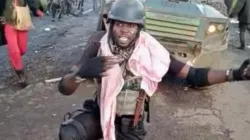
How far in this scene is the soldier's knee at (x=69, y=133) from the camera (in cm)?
326

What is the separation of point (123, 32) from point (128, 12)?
14 cm

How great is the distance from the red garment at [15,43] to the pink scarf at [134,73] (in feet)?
11.6

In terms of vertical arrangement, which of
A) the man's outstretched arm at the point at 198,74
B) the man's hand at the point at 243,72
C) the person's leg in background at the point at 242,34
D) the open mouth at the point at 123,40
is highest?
the open mouth at the point at 123,40

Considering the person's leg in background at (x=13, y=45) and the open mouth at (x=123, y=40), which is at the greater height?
the open mouth at (x=123, y=40)

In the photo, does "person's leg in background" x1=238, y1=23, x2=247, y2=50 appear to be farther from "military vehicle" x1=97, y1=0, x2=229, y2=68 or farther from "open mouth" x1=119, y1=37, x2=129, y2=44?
"open mouth" x1=119, y1=37, x2=129, y2=44

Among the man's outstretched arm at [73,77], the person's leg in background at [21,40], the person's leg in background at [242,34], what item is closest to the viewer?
the man's outstretched arm at [73,77]

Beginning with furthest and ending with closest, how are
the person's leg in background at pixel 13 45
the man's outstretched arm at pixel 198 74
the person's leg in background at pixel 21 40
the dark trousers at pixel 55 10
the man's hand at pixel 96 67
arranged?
the dark trousers at pixel 55 10 < the person's leg in background at pixel 21 40 < the person's leg in background at pixel 13 45 < the man's outstretched arm at pixel 198 74 < the man's hand at pixel 96 67

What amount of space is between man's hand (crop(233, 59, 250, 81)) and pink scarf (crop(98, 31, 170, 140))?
1.54 ft

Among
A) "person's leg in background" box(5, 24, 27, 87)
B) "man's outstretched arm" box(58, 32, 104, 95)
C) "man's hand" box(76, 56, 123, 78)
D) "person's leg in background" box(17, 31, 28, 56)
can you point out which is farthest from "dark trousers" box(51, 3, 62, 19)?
"man's hand" box(76, 56, 123, 78)

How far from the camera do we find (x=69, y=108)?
6.15 m

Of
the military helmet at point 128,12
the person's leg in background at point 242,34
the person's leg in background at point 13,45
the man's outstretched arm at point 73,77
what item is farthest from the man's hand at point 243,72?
the person's leg in background at point 242,34

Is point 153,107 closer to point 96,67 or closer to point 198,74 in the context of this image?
point 198,74

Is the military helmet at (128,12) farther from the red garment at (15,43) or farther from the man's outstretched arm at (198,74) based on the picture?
the red garment at (15,43)

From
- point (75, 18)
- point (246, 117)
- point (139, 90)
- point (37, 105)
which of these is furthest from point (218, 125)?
point (75, 18)
